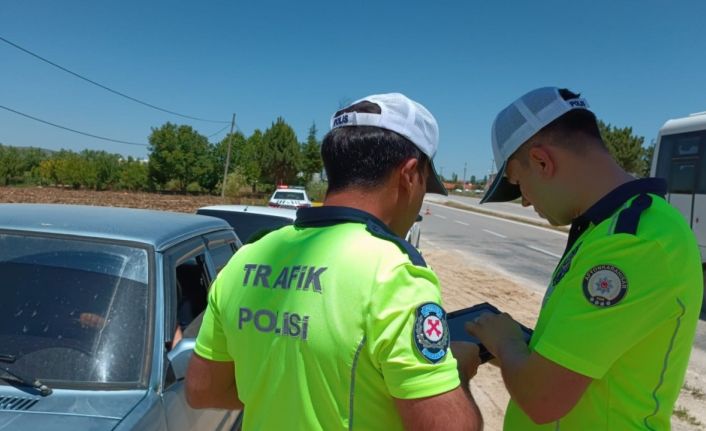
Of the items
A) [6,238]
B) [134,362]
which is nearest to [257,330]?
[134,362]

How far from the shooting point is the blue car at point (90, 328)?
5.95ft

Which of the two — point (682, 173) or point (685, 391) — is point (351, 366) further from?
point (682, 173)

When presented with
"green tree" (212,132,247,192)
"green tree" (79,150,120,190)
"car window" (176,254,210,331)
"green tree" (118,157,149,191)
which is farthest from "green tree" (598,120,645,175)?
"green tree" (79,150,120,190)

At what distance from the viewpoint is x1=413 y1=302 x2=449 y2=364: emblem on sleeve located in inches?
39.4

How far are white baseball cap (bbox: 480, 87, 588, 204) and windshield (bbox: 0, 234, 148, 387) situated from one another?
5.33 feet

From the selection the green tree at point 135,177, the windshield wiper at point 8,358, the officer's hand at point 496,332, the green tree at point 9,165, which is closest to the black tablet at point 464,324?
the officer's hand at point 496,332

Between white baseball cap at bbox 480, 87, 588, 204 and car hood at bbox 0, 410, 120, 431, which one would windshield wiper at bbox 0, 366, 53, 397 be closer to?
car hood at bbox 0, 410, 120, 431

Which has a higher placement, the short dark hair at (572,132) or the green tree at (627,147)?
the green tree at (627,147)

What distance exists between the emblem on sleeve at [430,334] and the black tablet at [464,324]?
44 cm

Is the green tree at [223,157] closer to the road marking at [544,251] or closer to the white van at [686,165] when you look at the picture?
the road marking at [544,251]

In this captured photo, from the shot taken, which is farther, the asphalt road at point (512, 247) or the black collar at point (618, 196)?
the asphalt road at point (512, 247)

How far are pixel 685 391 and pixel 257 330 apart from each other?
5.39 meters

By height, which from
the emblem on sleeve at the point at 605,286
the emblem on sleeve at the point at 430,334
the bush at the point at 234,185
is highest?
the emblem on sleeve at the point at 605,286

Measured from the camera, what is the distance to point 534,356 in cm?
121
